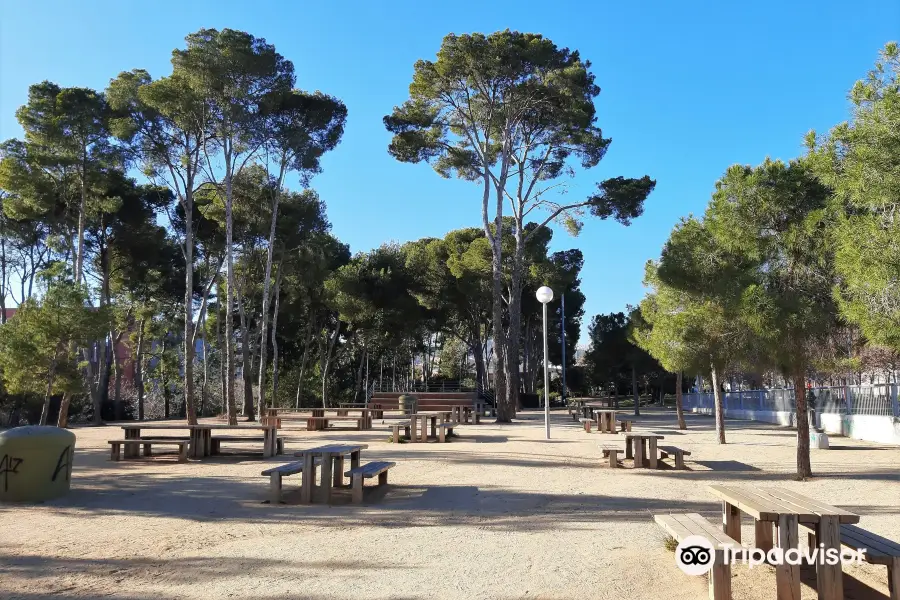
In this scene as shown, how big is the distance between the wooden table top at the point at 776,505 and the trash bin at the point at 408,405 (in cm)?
2015

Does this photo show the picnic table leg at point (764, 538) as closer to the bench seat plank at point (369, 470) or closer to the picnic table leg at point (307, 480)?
the bench seat plank at point (369, 470)

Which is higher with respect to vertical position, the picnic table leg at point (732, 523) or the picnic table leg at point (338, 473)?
the picnic table leg at point (732, 523)

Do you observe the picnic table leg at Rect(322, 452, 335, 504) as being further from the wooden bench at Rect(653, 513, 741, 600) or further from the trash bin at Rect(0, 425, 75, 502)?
the wooden bench at Rect(653, 513, 741, 600)

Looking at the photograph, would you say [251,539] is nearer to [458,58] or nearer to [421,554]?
[421,554]

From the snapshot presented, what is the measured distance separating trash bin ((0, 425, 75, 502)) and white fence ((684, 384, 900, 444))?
47.3 ft

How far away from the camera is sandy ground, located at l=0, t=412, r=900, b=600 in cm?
399

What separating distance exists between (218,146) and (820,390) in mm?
19538

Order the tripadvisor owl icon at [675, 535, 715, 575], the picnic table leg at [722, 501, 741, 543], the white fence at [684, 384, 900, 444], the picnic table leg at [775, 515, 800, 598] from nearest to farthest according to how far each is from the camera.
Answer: the picnic table leg at [775, 515, 800, 598] → the tripadvisor owl icon at [675, 535, 715, 575] → the picnic table leg at [722, 501, 741, 543] → the white fence at [684, 384, 900, 444]

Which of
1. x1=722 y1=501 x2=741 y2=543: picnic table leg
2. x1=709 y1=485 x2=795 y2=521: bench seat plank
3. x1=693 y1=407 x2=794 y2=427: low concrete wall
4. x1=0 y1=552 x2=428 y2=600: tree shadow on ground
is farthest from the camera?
x1=693 y1=407 x2=794 y2=427: low concrete wall

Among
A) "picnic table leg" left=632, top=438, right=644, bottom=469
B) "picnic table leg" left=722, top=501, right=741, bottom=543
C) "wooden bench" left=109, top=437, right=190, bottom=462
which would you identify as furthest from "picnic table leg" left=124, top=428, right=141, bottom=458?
"picnic table leg" left=722, top=501, right=741, bottom=543

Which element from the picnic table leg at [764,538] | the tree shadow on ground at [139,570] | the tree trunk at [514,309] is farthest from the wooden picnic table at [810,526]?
the tree trunk at [514,309]

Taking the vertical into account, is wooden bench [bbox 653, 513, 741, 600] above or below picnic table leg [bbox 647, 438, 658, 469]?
above

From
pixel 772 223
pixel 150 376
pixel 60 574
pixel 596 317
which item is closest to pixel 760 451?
pixel 772 223

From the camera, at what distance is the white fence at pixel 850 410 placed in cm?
1348
